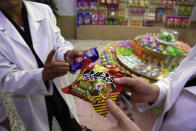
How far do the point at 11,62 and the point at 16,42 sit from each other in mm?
161

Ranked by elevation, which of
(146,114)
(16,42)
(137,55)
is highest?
(16,42)

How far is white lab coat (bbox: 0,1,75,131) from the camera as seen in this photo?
1.00 m

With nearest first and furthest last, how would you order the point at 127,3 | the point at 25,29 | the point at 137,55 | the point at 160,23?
the point at 25,29
the point at 137,55
the point at 127,3
the point at 160,23

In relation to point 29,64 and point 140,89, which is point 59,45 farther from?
point 140,89

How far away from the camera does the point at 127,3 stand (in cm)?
468

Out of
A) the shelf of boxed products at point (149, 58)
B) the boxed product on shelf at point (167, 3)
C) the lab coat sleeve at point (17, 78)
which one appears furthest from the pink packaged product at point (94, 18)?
the lab coat sleeve at point (17, 78)

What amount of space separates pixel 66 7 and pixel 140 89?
4493 mm

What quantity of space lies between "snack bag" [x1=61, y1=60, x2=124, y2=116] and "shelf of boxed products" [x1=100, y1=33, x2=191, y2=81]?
1280mm

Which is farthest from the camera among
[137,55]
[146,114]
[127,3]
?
[127,3]

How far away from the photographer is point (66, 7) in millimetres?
4676

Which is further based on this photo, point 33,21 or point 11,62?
point 33,21

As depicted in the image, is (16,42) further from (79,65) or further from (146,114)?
(146,114)

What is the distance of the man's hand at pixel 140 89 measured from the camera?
908 millimetres

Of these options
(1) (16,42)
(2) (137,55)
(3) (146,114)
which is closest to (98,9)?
(2) (137,55)
